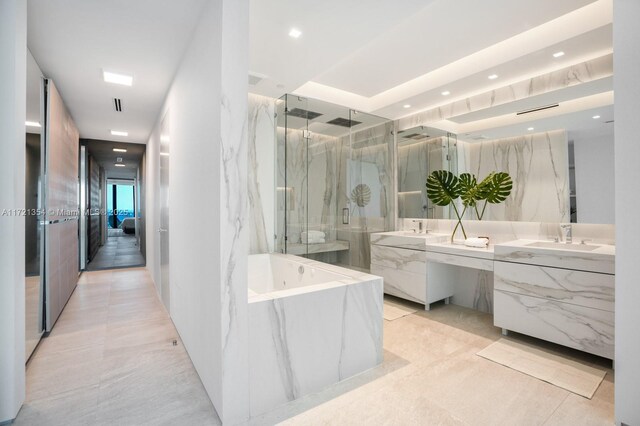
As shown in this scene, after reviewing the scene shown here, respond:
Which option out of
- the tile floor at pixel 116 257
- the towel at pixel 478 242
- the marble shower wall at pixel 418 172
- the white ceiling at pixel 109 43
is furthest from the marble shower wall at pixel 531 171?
the tile floor at pixel 116 257

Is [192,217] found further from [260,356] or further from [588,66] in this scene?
[588,66]

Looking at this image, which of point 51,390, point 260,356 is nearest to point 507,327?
point 260,356

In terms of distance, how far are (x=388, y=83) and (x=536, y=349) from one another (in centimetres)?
301

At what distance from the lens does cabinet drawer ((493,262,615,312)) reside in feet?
7.45

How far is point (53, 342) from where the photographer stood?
279 cm

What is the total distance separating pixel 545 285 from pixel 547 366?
2.02 ft

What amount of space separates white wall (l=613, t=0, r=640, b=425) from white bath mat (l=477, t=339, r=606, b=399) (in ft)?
1.43

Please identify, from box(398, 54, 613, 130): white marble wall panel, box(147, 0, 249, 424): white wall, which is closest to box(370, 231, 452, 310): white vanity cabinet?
box(398, 54, 613, 130): white marble wall panel

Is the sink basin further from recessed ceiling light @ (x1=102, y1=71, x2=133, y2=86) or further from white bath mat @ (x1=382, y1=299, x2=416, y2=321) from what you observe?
recessed ceiling light @ (x1=102, y1=71, x2=133, y2=86)

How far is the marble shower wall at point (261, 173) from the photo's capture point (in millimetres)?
3566

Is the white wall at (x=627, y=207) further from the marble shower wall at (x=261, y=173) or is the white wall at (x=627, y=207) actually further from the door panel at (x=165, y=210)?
the door panel at (x=165, y=210)

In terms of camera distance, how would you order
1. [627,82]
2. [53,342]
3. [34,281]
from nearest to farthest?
[627,82] < [34,281] < [53,342]

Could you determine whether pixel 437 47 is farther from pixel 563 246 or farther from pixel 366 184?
pixel 563 246

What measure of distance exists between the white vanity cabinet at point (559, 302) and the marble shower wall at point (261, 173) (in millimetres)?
2395
